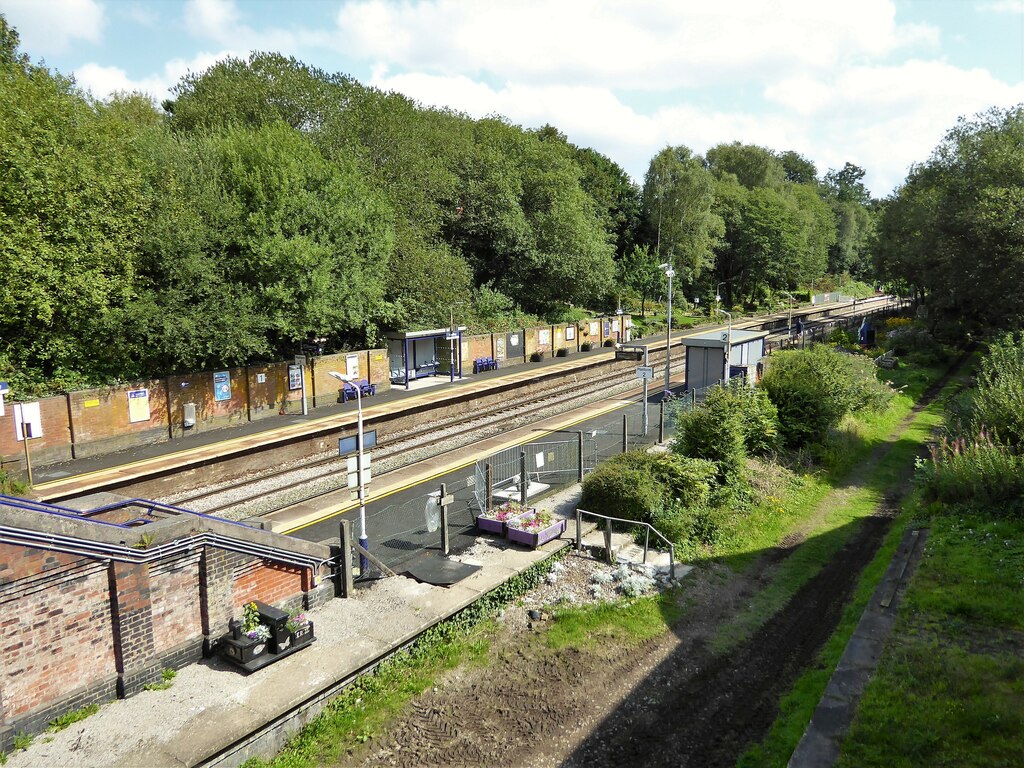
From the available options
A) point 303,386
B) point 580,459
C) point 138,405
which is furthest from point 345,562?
point 303,386

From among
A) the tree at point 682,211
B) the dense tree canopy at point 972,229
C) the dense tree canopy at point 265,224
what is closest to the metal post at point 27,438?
the dense tree canopy at point 265,224

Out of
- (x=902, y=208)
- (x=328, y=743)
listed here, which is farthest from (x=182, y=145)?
(x=902, y=208)

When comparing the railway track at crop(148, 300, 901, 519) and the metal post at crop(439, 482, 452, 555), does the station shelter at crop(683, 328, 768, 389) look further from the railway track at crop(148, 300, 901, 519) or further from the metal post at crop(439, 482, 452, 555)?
the metal post at crop(439, 482, 452, 555)

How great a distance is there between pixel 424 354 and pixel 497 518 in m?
19.9

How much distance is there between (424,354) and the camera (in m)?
34.7

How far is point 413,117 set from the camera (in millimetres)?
45812

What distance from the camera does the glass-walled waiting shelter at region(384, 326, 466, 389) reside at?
33062 millimetres

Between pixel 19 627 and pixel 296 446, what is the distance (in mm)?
15107

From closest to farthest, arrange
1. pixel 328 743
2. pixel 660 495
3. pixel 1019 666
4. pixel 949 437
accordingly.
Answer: pixel 328 743 → pixel 1019 666 → pixel 660 495 → pixel 949 437

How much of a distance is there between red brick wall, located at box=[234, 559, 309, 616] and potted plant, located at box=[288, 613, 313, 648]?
80 centimetres

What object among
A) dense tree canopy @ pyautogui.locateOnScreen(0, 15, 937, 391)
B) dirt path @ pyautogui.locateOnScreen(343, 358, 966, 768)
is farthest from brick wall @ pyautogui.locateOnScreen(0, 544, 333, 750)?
dense tree canopy @ pyautogui.locateOnScreen(0, 15, 937, 391)

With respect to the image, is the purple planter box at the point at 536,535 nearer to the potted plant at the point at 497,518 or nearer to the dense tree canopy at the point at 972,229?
the potted plant at the point at 497,518

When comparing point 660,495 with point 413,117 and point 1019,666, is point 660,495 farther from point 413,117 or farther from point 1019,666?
point 413,117

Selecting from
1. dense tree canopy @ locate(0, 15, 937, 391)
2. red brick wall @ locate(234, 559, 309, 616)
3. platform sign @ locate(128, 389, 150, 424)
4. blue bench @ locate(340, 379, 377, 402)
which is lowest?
red brick wall @ locate(234, 559, 309, 616)
